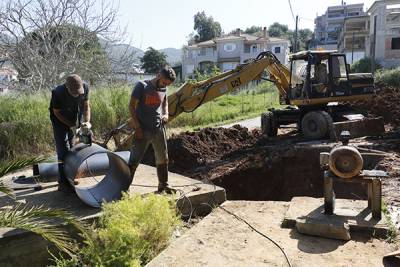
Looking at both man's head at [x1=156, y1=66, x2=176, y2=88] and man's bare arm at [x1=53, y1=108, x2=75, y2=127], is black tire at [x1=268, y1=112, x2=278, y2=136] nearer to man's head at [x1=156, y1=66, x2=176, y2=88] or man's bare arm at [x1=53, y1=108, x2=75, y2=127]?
man's head at [x1=156, y1=66, x2=176, y2=88]

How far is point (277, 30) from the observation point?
10919 cm

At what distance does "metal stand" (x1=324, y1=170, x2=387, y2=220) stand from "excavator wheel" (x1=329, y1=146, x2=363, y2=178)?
9cm

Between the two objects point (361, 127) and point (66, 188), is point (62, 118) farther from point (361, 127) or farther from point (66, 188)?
point (361, 127)

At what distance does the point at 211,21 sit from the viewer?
82.6 meters

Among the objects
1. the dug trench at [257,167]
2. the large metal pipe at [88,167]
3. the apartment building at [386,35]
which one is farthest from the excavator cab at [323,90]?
Result: the apartment building at [386,35]

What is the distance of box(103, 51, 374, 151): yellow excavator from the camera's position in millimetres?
10844

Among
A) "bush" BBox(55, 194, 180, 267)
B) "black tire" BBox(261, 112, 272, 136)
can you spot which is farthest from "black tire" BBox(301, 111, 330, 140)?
"bush" BBox(55, 194, 180, 267)

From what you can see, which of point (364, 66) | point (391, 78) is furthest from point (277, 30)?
point (391, 78)

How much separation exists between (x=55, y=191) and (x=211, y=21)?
262ft

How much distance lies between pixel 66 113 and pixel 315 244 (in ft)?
12.2

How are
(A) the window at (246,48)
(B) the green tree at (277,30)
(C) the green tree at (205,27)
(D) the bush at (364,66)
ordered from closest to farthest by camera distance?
(D) the bush at (364,66) → (A) the window at (246,48) → (C) the green tree at (205,27) → (B) the green tree at (277,30)

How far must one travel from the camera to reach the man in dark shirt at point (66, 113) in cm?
579

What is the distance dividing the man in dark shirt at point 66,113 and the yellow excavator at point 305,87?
4.52m

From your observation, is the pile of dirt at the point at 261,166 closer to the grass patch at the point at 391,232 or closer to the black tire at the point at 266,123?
the black tire at the point at 266,123
